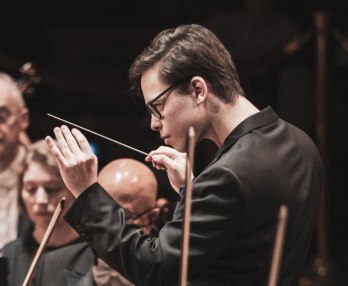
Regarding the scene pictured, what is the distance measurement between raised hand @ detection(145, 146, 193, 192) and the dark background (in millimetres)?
1775

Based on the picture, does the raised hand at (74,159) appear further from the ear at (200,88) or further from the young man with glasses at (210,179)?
the ear at (200,88)

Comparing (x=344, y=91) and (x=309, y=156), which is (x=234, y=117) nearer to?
(x=309, y=156)

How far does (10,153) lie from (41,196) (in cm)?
56

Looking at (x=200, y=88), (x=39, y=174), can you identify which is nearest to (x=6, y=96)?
(x=39, y=174)

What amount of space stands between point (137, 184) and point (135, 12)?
271 centimetres

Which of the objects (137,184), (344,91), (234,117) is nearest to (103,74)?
(344,91)

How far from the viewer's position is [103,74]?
16.5ft

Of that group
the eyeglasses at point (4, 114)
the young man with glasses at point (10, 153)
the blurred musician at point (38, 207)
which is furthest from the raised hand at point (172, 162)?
the eyeglasses at point (4, 114)

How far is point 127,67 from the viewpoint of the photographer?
5.53 metres

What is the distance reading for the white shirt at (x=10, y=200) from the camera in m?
3.99

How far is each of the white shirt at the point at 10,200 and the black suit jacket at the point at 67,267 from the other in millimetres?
650

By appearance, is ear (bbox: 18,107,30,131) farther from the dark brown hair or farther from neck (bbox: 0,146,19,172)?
the dark brown hair

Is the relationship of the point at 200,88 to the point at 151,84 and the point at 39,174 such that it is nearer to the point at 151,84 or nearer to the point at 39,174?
the point at 151,84

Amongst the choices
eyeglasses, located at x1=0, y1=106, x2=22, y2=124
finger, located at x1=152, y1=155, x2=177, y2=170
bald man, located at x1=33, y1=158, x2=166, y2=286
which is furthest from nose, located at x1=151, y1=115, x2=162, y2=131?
eyeglasses, located at x1=0, y1=106, x2=22, y2=124
